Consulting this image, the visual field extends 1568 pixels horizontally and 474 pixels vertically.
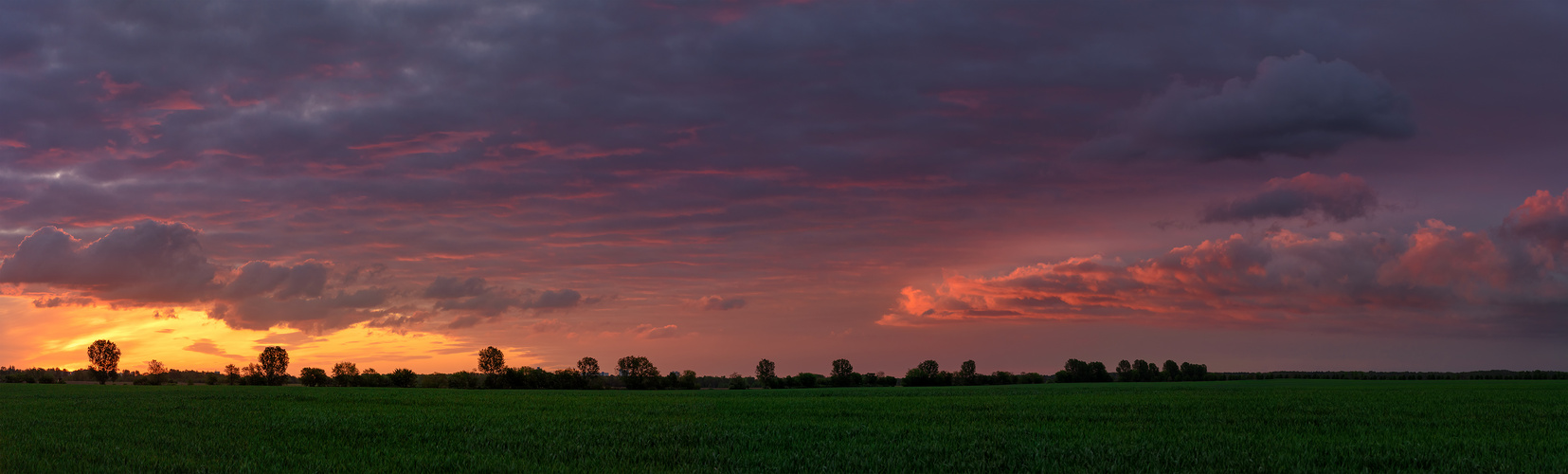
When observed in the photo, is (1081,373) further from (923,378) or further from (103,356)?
(103,356)

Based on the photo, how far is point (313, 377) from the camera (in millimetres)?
117438

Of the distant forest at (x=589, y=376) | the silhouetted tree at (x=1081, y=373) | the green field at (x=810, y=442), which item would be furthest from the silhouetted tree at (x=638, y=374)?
the green field at (x=810, y=442)

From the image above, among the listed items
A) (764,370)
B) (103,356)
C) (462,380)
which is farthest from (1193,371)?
Result: (103,356)

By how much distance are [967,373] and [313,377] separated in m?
98.4

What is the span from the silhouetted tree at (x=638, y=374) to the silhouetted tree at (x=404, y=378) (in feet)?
92.1

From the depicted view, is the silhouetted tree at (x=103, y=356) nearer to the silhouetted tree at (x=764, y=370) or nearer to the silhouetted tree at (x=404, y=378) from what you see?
the silhouetted tree at (x=404, y=378)

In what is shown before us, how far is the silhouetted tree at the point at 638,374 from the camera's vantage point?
4523 inches

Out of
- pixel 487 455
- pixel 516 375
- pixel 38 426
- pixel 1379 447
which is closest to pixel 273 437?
pixel 487 455

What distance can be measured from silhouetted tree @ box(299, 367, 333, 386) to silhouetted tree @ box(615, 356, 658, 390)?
141 ft

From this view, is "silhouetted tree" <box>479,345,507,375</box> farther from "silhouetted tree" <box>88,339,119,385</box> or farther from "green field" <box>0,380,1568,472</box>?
"green field" <box>0,380,1568,472</box>

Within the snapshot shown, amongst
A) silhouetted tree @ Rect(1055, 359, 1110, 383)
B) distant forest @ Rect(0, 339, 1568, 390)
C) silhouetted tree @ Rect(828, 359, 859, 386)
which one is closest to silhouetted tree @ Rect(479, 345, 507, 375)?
distant forest @ Rect(0, 339, 1568, 390)

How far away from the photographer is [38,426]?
2159 cm

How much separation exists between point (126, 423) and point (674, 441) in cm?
1696

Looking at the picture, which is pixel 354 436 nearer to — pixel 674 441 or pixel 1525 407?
pixel 674 441
